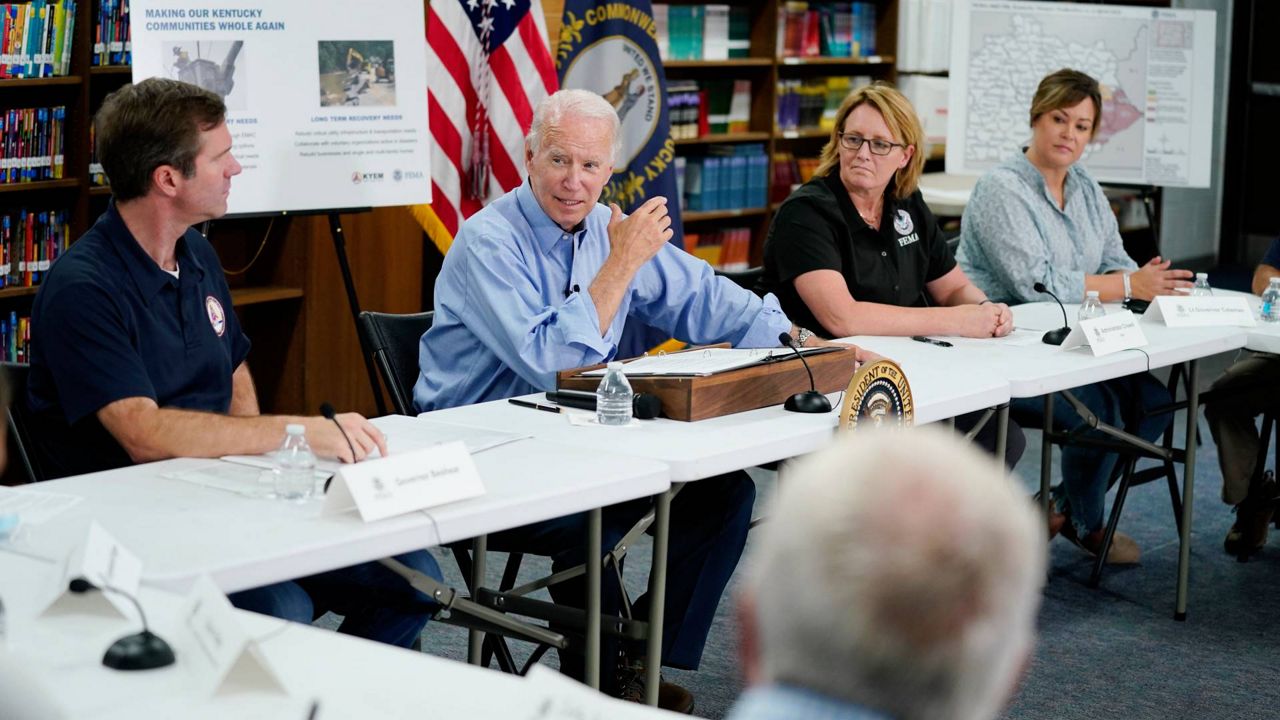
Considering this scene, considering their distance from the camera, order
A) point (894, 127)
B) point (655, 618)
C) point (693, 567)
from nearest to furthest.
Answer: point (655, 618) → point (693, 567) → point (894, 127)

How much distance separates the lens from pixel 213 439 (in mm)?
2262

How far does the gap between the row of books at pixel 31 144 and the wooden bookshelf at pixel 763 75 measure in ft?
9.50

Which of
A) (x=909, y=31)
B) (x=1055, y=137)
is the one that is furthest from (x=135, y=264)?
(x=909, y=31)

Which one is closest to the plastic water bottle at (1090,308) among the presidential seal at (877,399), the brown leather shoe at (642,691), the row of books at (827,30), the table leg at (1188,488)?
the table leg at (1188,488)

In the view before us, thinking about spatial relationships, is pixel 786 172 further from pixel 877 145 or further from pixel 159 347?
pixel 159 347

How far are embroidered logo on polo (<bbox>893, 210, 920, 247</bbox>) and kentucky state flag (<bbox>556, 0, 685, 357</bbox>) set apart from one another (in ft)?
4.59

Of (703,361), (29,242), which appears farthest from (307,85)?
(703,361)

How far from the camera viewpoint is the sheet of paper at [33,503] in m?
1.93

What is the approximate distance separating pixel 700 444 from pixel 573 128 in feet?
2.89

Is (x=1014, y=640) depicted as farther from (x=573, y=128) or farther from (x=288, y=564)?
(x=573, y=128)

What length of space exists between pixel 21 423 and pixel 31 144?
2336 millimetres

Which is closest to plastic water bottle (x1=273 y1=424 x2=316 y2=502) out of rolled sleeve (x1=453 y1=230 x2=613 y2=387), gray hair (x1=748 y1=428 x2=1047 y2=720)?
rolled sleeve (x1=453 y1=230 x2=613 y2=387)

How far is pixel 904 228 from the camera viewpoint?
12.4 ft

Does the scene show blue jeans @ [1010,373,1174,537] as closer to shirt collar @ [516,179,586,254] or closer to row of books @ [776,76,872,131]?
shirt collar @ [516,179,586,254]
